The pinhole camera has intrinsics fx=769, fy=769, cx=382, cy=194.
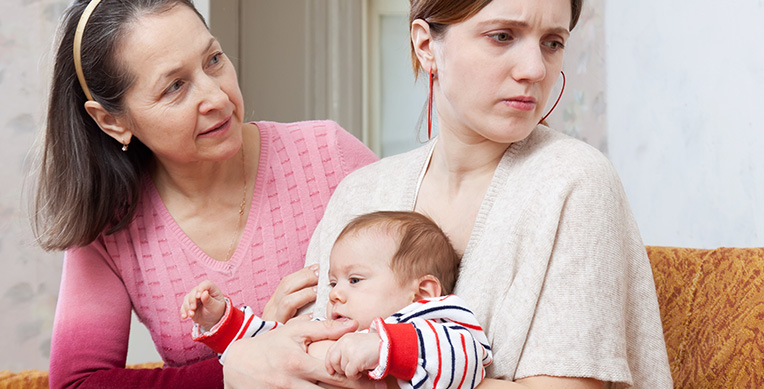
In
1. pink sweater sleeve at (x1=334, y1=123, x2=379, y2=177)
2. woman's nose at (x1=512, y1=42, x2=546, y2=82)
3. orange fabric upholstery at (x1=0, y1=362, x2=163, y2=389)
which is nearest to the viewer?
woman's nose at (x1=512, y1=42, x2=546, y2=82)

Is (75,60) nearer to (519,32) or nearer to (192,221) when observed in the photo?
(192,221)

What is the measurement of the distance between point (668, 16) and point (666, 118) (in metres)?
0.30

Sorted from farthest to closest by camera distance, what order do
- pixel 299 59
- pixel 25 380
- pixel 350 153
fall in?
pixel 299 59 → pixel 25 380 → pixel 350 153

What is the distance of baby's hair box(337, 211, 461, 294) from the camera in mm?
1312

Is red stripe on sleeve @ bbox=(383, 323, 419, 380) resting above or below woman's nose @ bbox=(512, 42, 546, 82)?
below

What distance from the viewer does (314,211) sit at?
1.96 m

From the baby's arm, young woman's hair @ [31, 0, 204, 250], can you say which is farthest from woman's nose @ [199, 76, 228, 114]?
the baby's arm

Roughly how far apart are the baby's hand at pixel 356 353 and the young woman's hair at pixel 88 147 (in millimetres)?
891

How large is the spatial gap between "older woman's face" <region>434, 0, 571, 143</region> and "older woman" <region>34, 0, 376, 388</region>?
0.57 m

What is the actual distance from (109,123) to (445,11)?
93 cm

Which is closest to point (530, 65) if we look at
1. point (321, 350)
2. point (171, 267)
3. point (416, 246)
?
point (416, 246)

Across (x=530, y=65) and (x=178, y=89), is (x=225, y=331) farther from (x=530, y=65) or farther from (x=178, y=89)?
(x=530, y=65)

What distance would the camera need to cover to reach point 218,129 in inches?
69.8

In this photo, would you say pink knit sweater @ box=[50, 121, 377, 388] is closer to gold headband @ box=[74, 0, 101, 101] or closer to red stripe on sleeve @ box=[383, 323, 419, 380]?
gold headband @ box=[74, 0, 101, 101]
